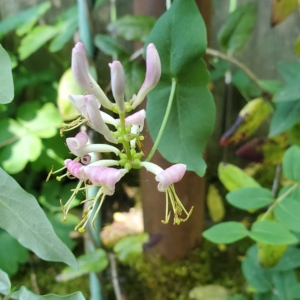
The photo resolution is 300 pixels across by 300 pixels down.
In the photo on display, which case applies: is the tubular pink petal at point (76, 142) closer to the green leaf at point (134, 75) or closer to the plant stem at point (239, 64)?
the green leaf at point (134, 75)

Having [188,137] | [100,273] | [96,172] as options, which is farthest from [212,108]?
[100,273]

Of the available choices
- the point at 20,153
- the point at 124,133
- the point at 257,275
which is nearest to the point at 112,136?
the point at 124,133

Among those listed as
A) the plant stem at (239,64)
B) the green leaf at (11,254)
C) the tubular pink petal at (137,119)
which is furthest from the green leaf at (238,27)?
the green leaf at (11,254)

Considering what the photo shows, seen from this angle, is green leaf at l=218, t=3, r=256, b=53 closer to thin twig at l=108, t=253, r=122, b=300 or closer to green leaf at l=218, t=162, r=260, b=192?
green leaf at l=218, t=162, r=260, b=192

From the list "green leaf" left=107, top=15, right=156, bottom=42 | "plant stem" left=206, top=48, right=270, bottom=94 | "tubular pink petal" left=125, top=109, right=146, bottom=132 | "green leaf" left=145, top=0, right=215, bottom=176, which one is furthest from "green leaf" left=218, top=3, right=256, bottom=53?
"tubular pink petal" left=125, top=109, right=146, bottom=132

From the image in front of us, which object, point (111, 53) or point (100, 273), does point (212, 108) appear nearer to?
point (111, 53)

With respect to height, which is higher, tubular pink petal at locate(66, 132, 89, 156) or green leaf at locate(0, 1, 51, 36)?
green leaf at locate(0, 1, 51, 36)
